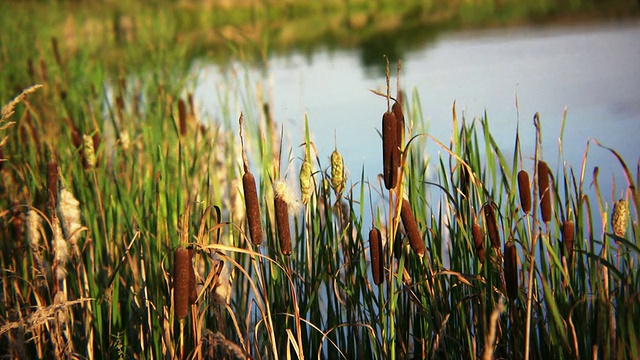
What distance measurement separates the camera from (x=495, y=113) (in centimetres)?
379

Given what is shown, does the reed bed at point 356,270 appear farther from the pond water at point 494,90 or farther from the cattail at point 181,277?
the pond water at point 494,90

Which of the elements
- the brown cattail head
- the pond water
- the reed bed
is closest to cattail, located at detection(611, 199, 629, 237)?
the reed bed

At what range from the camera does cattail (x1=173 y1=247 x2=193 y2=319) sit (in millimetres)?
1293

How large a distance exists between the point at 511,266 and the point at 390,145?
0.31 meters

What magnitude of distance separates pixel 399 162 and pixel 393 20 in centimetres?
848

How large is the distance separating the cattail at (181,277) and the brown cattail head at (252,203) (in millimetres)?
123

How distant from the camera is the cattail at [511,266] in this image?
129 cm

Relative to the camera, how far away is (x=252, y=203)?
1313mm

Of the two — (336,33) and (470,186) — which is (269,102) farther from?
(336,33)

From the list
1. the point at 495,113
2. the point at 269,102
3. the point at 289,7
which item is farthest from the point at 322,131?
the point at 289,7

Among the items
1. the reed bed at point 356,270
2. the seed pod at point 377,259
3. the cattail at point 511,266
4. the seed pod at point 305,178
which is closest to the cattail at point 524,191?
the reed bed at point 356,270

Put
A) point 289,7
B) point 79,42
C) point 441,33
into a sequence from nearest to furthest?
point 79,42, point 441,33, point 289,7

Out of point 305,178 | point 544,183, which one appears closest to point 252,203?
point 305,178

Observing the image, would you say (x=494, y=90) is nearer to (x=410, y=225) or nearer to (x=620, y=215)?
(x=620, y=215)
